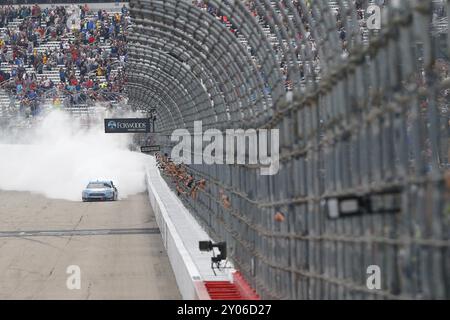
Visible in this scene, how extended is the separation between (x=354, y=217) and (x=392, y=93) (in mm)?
1311

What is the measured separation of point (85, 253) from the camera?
74.5 ft

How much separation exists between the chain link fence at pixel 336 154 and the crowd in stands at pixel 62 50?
36767mm

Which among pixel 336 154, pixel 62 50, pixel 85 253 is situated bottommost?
pixel 85 253

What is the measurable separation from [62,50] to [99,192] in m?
23.0

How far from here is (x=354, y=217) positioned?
765 cm

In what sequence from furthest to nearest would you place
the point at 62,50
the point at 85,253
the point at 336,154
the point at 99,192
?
the point at 62,50, the point at 99,192, the point at 85,253, the point at 336,154

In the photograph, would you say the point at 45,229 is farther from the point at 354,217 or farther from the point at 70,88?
the point at 70,88

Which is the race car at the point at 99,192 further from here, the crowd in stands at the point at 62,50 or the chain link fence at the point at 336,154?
the chain link fence at the point at 336,154

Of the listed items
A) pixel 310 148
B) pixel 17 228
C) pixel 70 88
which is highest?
pixel 70 88

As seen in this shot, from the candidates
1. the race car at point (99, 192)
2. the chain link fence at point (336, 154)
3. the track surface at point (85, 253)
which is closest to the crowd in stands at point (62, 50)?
the race car at point (99, 192)

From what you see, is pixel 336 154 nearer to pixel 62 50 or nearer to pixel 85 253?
pixel 85 253

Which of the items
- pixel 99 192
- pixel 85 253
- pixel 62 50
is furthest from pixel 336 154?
pixel 62 50

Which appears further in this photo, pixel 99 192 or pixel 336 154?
pixel 99 192

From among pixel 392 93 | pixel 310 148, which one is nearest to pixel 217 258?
pixel 310 148
